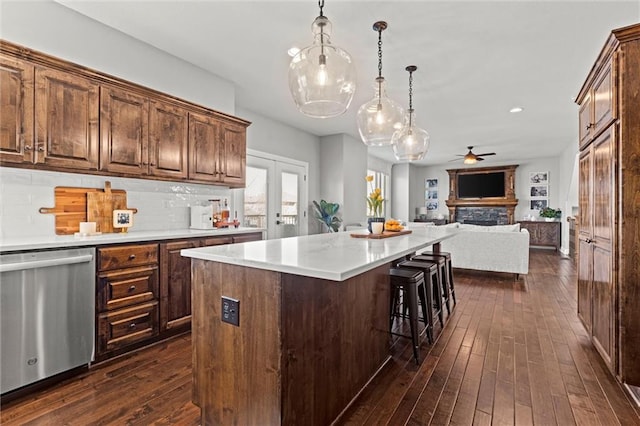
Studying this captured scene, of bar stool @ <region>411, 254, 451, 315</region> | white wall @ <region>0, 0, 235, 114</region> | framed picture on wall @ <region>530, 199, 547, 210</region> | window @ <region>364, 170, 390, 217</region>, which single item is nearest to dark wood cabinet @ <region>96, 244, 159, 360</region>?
white wall @ <region>0, 0, 235, 114</region>

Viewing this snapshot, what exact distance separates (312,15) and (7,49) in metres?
2.11

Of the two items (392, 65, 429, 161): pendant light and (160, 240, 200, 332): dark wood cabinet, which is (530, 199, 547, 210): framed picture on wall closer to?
(392, 65, 429, 161): pendant light

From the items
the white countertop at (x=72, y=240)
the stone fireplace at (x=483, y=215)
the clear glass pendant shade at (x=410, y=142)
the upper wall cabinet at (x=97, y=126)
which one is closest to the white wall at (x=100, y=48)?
the upper wall cabinet at (x=97, y=126)

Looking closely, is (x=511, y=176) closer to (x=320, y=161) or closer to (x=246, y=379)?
(x=320, y=161)

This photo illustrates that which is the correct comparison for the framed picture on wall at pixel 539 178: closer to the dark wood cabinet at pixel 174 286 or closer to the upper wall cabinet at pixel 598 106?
the upper wall cabinet at pixel 598 106

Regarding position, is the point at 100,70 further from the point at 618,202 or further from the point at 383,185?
the point at 383,185

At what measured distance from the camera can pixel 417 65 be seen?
3.48 metres

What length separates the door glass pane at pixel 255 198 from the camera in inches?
197

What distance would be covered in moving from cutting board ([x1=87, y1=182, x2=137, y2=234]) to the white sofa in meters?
4.16

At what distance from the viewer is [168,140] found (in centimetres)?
311

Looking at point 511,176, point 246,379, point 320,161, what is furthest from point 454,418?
point 511,176

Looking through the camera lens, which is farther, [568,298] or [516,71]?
[568,298]

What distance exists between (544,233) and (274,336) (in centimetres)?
981

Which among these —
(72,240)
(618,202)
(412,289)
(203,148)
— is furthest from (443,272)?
(72,240)
